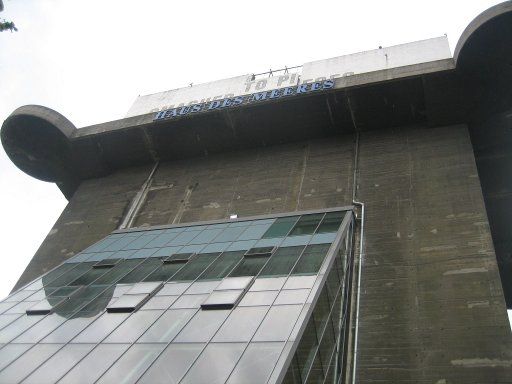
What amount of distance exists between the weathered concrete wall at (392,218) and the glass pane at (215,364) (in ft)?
21.2

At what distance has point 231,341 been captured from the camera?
11.7 m

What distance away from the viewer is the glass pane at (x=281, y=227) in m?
19.2

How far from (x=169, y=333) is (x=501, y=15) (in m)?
22.0

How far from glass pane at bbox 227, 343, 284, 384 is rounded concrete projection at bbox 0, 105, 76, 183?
90.3 ft

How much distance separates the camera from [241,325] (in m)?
12.4

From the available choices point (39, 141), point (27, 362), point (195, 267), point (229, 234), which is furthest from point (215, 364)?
point (39, 141)

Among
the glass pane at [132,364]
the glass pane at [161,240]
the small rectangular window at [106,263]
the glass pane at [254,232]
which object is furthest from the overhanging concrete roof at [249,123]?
the glass pane at [132,364]

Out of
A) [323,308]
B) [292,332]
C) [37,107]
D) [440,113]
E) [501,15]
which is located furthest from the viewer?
[37,107]

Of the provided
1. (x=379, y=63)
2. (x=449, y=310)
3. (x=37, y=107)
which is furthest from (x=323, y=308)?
(x=379, y=63)

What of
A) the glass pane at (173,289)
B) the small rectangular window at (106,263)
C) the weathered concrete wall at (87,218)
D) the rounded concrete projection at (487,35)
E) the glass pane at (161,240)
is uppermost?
the rounded concrete projection at (487,35)

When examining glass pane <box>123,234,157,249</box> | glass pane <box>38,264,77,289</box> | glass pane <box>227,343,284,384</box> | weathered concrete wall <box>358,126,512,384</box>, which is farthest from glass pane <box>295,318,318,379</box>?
glass pane <box>38,264,77,289</box>

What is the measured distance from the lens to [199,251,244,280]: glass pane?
16281 mm

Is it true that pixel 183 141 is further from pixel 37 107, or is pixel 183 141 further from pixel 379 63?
pixel 379 63

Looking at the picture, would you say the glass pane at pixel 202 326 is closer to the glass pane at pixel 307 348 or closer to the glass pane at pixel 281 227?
the glass pane at pixel 307 348
